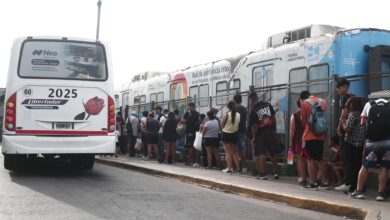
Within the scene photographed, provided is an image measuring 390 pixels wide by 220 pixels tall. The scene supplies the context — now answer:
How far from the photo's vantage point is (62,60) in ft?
37.8

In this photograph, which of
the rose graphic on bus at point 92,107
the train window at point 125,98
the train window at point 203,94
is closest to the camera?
the rose graphic on bus at point 92,107

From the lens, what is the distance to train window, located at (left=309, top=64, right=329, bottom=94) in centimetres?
1125

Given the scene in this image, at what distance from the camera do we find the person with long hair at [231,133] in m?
12.4

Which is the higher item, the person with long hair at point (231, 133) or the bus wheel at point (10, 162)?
the person with long hair at point (231, 133)

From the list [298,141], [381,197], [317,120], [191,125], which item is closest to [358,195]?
[381,197]

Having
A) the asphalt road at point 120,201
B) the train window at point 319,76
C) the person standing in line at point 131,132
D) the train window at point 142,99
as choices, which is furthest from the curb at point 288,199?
the train window at point 142,99

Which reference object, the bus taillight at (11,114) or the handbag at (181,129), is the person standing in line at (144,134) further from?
the bus taillight at (11,114)

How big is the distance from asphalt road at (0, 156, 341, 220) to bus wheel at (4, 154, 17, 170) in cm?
63

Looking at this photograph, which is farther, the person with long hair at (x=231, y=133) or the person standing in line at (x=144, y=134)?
the person standing in line at (x=144, y=134)

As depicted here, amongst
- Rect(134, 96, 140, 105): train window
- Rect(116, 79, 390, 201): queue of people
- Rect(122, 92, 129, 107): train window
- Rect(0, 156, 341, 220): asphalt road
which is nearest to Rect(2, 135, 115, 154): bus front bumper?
Rect(0, 156, 341, 220): asphalt road

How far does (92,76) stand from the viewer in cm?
1164

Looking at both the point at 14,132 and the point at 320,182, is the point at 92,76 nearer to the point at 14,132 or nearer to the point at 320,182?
the point at 14,132

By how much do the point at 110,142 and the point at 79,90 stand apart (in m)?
1.35

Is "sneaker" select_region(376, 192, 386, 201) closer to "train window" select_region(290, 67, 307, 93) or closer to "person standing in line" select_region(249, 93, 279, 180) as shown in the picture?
"person standing in line" select_region(249, 93, 279, 180)
